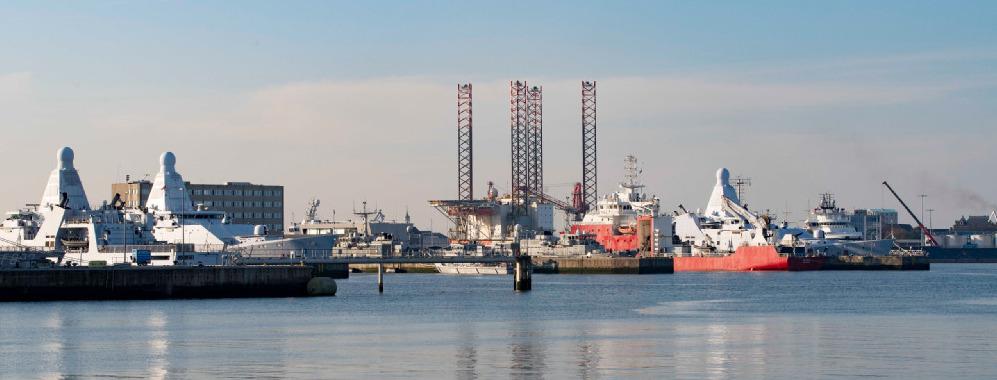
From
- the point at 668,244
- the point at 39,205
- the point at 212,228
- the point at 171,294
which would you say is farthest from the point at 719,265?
the point at 171,294

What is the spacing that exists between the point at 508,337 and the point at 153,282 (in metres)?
32.0

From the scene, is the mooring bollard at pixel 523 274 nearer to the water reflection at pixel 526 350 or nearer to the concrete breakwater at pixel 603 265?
A: the water reflection at pixel 526 350

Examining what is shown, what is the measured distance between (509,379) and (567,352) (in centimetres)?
867

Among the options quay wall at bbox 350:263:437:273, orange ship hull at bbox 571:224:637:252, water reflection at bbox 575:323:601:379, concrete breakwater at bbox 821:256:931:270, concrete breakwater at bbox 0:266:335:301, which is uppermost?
orange ship hull at bbox 571:224:637:252

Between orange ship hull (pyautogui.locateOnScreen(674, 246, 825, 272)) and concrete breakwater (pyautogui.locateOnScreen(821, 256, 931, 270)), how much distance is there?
3.60 m

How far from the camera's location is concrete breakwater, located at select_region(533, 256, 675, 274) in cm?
15225

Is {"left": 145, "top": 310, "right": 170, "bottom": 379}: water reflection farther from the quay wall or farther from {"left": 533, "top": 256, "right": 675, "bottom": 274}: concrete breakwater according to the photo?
→ the quay wall

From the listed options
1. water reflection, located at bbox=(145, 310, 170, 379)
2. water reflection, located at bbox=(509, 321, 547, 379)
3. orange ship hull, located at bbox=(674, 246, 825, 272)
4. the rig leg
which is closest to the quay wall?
orange ship hull, located at bbox=(674, 246, 825, 272)

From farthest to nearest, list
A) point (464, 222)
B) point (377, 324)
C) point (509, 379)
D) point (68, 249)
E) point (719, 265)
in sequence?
point (464, 222) < point (719, 265) < point (68, 249) < point (377, 324) < point (509, 379)

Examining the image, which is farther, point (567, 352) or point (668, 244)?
point (668, 244)

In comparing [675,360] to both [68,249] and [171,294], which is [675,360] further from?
[68,249]

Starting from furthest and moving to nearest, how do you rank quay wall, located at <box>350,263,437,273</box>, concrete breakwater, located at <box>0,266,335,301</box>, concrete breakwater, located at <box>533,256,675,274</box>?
quay wall, located at <box>350,263,437,273</box>, concrete breakwater, located at <box>533,256,675,274</box>, concrete breakwater, located at <box>0,266,335,301</box>

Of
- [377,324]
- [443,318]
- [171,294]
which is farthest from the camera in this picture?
[171,294]

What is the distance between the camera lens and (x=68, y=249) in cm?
11106
